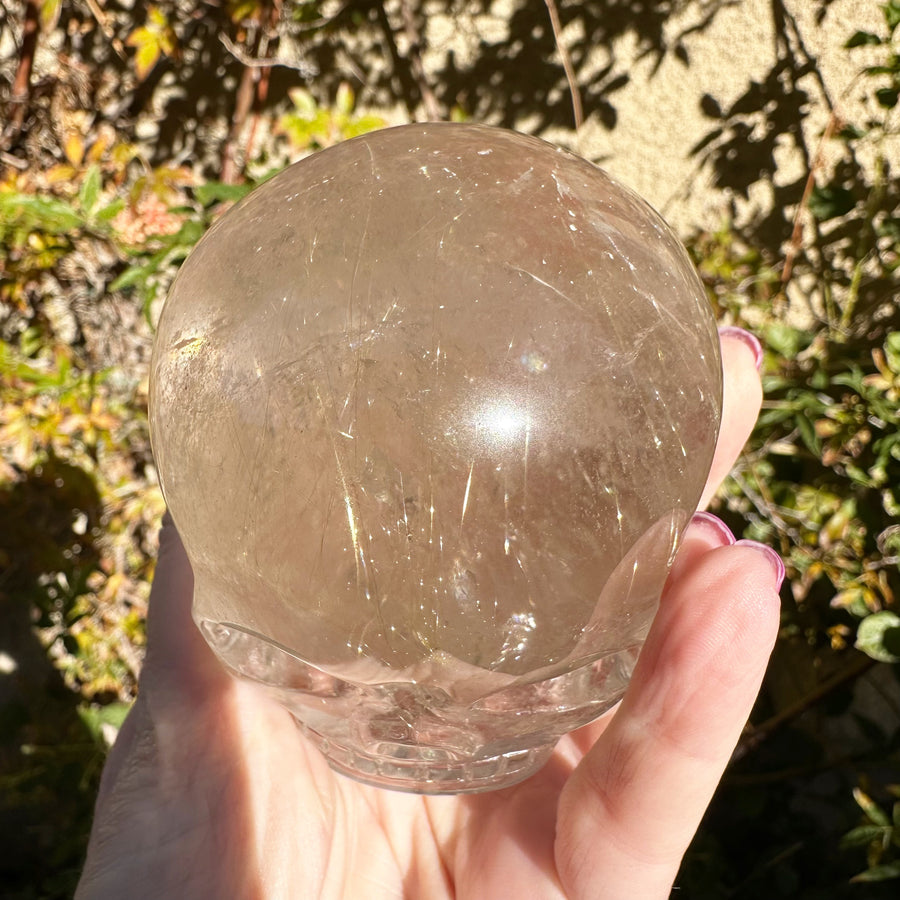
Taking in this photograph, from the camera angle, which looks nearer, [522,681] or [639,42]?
[522,681]

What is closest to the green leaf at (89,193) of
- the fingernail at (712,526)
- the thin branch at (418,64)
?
the thin branch at (418,64)

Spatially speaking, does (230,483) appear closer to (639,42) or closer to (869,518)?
(869,518)

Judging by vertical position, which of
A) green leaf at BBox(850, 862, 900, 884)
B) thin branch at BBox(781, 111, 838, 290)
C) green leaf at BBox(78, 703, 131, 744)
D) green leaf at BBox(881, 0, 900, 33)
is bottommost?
green leaf at BBox(78, 703, 131, 744)

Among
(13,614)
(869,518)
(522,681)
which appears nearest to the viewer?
(522,681)

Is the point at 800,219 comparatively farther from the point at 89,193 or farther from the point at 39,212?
the point at 39,212

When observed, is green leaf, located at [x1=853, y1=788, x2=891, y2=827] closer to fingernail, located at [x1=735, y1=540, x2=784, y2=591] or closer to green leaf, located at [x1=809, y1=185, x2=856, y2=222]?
fingernail, located at [x1=735, y1=540, x2=784, y2=591]

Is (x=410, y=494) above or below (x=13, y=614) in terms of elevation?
above

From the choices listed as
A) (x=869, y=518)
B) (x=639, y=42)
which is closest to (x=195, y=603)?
(x=869, y=518)

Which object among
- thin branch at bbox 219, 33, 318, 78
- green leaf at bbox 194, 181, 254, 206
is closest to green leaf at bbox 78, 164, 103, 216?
green leaf at bbox 194, 181, 254, 206
